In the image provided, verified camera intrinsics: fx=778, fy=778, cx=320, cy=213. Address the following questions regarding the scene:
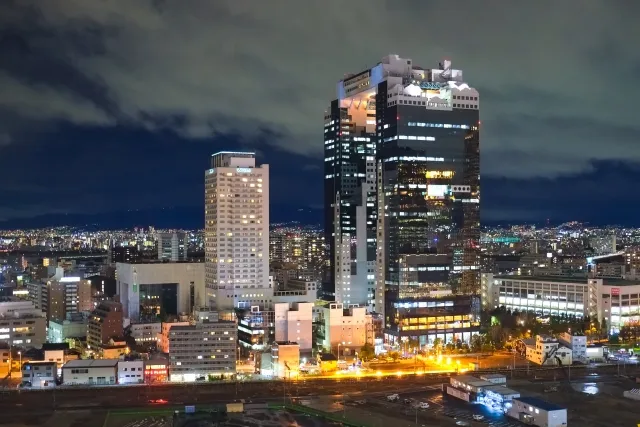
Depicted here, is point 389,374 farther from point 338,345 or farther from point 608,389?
point 608,389

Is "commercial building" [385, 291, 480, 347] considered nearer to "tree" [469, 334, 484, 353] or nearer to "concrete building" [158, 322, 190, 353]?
"tree" [469, 334, 484, 353]

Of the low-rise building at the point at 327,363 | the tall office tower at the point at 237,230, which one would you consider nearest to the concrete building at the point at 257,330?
the low-rise building at the point at 327,363

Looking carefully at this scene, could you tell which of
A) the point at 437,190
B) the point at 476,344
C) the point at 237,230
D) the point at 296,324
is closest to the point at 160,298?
the point at 237,230

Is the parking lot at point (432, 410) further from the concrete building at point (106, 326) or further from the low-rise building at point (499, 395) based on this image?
the concrete building at point (106, 326)

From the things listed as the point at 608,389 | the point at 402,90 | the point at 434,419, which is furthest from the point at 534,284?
the point at 434,419

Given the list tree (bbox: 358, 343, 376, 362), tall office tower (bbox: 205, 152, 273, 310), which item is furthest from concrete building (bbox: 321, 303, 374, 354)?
tall office tower (bbox: 205, 152, 273, 310)

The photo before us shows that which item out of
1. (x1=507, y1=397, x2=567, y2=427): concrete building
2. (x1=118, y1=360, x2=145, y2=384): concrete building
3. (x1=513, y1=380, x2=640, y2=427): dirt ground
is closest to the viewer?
(x1=507, y1=397, x2=567, y2=427): concrete building
